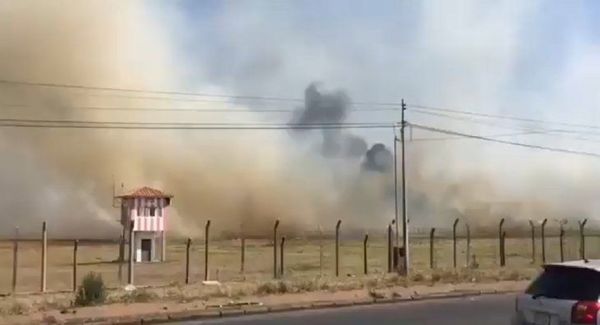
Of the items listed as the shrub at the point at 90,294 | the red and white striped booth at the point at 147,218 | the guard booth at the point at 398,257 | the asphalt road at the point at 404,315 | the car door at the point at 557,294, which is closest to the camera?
the car door at the point at 557,294

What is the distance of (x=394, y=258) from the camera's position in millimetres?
33812

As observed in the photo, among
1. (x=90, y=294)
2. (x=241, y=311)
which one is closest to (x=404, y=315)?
(x=241, y=311)

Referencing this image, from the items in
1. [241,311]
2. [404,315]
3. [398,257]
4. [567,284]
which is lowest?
[241,311]

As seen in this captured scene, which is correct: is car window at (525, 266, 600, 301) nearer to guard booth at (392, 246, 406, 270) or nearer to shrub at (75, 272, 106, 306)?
shrub at (75, 272, 106, 306)

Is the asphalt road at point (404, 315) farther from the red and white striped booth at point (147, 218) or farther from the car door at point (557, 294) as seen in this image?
the red and white striped booth at point (147, 218)

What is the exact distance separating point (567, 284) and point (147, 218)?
128ft

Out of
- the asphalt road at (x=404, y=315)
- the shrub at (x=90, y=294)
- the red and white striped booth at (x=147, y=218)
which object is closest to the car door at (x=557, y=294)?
the asphalt road at (x=404, y=315)

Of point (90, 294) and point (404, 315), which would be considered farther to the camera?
point (90, 294)

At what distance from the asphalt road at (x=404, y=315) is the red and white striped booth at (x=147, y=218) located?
27.2m

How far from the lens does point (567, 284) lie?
10.5 metres

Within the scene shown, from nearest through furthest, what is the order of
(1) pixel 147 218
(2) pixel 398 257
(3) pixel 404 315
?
(3) pixel 404 315
(2) pixel 398 257
(1) pixel 147 218

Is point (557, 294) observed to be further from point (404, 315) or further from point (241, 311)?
point (241, 311)

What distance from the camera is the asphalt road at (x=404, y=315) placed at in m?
17.5

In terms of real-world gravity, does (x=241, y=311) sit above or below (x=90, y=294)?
below
